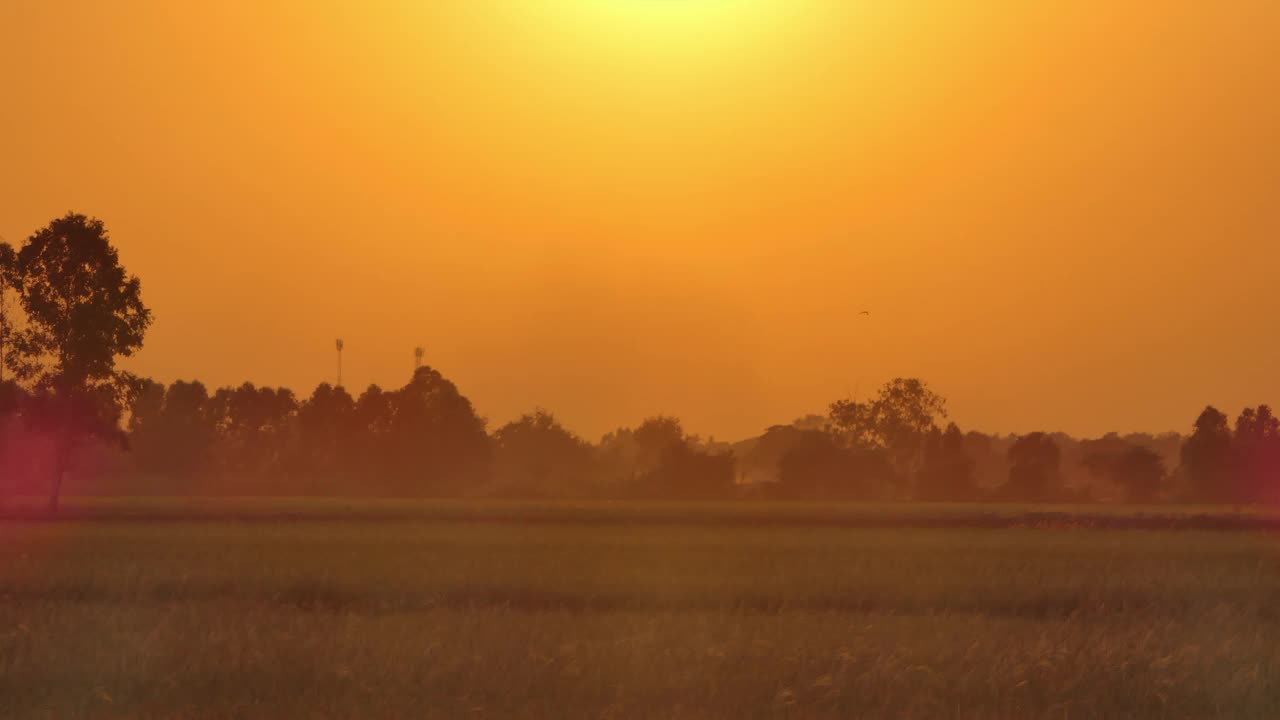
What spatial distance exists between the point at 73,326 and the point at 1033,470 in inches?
3846

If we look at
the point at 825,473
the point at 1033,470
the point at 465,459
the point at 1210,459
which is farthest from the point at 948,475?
the point at 465,459

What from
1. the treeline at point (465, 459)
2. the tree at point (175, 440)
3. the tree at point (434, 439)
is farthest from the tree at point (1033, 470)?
the tree at point (175, 440)

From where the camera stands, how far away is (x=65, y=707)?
1741 centimetres

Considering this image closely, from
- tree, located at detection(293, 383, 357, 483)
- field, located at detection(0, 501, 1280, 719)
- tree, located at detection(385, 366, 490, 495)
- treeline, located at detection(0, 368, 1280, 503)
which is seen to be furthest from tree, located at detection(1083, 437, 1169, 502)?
field, located at detection(0, 501, 1280, 719)

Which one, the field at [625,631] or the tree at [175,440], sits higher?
the tree at [175,440]

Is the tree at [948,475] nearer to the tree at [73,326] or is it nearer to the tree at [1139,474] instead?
the tree at [1139,474]

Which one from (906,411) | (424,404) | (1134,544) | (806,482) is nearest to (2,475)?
(424,404)

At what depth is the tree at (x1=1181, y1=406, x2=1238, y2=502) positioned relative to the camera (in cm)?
13475

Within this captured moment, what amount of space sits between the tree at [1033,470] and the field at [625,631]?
3676 inches

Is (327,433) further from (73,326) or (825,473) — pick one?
(73,326)

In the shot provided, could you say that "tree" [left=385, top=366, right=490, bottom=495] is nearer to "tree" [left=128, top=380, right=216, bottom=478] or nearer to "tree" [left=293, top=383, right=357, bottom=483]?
"tree" [left=293, top=383, right=357, bottom=483]

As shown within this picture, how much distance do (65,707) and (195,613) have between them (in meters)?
7.36

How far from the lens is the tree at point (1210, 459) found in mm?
134750

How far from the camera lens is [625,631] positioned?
926 inches
